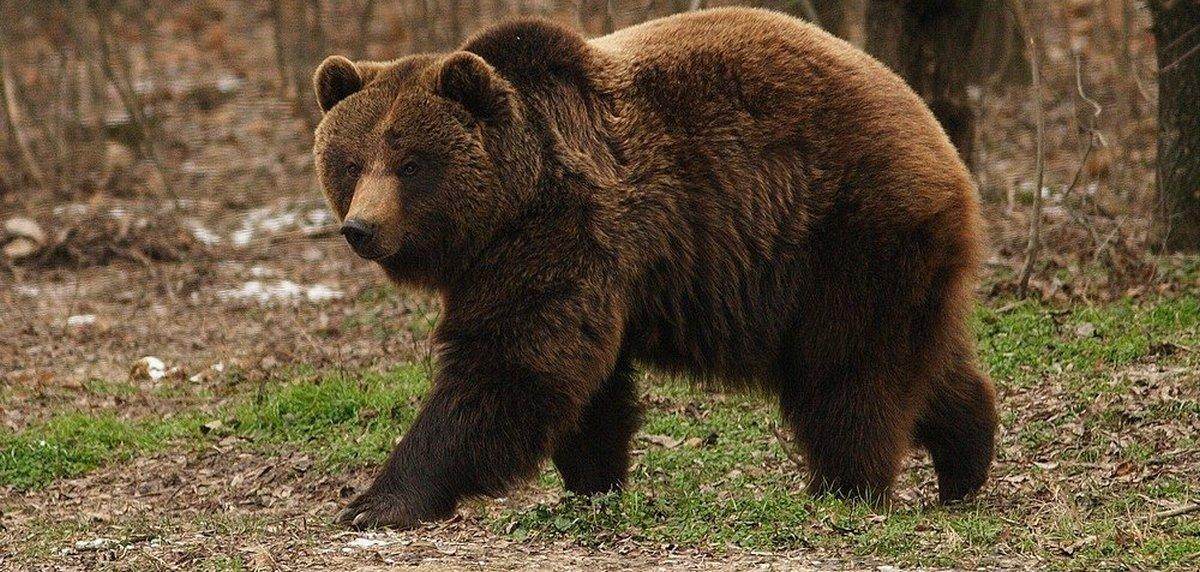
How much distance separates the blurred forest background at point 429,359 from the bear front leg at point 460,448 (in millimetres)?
190

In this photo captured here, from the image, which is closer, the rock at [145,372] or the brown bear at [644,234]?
the brown bear at [644,234]

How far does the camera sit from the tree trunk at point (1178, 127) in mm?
8930

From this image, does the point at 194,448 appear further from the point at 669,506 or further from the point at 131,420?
the point at 669,506

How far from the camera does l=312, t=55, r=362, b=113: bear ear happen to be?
6.21 meters

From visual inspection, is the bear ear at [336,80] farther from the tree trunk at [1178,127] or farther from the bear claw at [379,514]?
the tree trunk at [1178,127]

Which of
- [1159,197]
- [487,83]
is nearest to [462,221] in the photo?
[487,83]

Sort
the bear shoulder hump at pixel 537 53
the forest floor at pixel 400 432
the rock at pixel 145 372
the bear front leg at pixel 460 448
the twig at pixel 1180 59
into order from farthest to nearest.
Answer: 1. the rock at pixel 145 372
2. the twig at pixel 1180 59
3. the bear shoulder hump at pixel 537 53
4. the bear front leg at pixel 460 448
5. the forest floor at pixel 400 432

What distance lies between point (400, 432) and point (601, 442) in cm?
171

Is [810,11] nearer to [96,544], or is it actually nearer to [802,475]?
[802,475]

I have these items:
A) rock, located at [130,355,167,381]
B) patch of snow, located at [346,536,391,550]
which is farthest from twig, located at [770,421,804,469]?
rock, located at [130,355,167,381]

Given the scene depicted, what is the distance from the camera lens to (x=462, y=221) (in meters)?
6.10

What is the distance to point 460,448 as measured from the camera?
5867mm

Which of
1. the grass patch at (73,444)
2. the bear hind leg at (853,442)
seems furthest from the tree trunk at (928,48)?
the grass patch at (73,444)

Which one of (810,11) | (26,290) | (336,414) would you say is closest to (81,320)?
(26,290)
